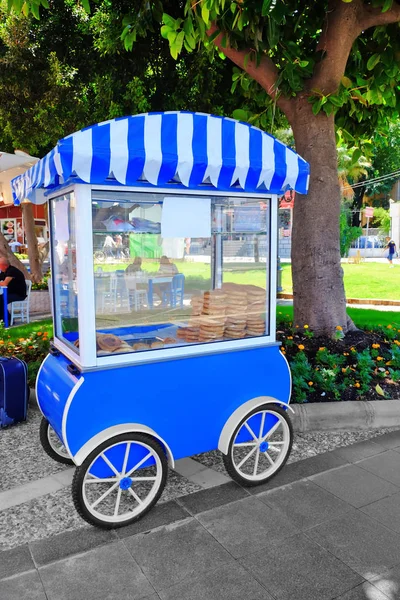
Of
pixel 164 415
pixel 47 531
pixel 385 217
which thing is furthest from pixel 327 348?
pixel 385 217

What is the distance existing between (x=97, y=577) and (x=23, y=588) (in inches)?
14.4

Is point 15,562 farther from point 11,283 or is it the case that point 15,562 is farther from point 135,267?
point 11,283

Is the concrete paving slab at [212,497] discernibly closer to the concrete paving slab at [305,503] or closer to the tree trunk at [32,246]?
the concrete paving slab at [305,503]

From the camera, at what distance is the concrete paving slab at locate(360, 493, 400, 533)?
9.58ft

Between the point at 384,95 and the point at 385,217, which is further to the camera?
the point at 385,217

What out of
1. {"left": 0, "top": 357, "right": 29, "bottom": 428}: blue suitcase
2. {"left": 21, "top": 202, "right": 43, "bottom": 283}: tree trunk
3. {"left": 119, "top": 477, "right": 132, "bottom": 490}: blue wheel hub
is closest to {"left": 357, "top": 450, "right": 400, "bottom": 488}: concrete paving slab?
{"left": 119, "top": 477, "right": 132, "bottom": 490}: blue wheel hub

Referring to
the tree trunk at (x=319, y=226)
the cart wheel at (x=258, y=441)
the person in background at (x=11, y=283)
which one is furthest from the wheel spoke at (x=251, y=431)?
the person in background at (x=11, y=283)

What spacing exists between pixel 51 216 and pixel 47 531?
86.9 inches

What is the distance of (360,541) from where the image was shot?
274 centimetres

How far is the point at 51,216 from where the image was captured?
3.63 meters

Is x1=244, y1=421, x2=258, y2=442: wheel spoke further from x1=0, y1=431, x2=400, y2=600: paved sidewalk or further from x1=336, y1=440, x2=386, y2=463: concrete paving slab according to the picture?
x1=336, y1=440, x2=386, y2=463: concrete paving slab

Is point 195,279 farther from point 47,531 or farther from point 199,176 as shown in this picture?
point 47,531

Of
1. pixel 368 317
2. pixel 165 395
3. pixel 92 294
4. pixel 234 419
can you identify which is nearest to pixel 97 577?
pixel 165 395

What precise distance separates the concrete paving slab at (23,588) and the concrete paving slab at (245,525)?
1.00 m
